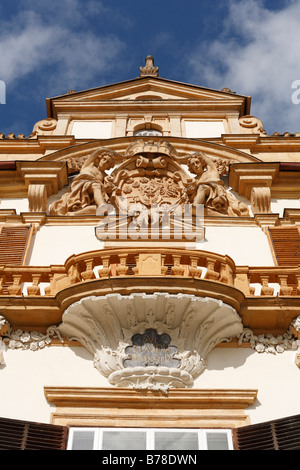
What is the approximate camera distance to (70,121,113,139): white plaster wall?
16172mm

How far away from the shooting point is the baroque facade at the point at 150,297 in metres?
8.38

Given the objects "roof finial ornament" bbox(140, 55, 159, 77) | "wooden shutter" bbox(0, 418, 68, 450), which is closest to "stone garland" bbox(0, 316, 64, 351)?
"wooden shutter" bbox(0, 418, 68, 450)

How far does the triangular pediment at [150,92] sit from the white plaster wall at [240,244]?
20.1 feet

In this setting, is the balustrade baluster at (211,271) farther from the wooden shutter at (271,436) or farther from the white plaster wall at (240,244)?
the wooden shutter at (271,436)

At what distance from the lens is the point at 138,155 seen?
46.7 feet

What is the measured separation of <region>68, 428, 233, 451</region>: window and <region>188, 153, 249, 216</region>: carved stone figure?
5699mm

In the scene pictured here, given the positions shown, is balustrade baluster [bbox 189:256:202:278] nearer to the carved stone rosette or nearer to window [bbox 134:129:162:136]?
the carved stone rosette

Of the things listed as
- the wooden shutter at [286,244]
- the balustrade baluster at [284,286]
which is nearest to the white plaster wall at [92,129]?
the wooden shutter at [286,244]

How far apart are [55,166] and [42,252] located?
275 cm

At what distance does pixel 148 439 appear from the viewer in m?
7.89

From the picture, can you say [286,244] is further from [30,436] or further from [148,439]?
[30,436]

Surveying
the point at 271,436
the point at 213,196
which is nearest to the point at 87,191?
the point at 213,196

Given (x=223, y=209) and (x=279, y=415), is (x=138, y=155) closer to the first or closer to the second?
(x=223, y=209)
